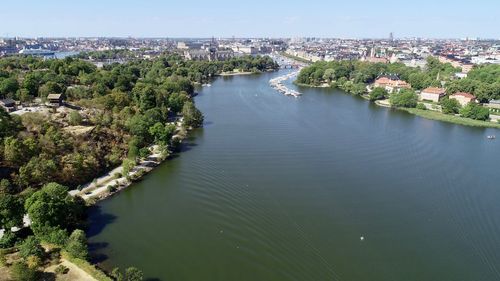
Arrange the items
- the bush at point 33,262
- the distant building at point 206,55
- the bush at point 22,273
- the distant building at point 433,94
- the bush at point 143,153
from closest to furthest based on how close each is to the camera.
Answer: the bush at point 22,273, the bush at point 33,262, the bush at point 143,153, the distant building at point 433,94, the distant building at point 206,55

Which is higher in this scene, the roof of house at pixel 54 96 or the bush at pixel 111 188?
the roof of house at pixel 54 96

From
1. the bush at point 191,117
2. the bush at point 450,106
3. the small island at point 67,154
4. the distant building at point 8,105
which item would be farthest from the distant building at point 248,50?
the distant building at point 8,105

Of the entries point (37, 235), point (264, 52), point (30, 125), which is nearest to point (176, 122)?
point (30, 125)

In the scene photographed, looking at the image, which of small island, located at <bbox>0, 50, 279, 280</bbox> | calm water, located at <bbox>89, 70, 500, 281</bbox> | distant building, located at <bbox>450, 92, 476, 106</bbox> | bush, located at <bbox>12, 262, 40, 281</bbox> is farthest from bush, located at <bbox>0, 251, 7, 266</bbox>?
distant building, located at <bbox>450, 92, 476, 106</bbox>

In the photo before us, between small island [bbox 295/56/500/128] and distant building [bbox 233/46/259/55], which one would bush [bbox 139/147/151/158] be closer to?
small island [bbox 295/56/500/128]

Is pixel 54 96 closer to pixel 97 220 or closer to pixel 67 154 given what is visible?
pixel 67 154

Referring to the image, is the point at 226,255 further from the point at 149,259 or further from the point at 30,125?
the point at 30,125

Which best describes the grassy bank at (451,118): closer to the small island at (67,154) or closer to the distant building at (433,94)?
the distant building at (433,94)

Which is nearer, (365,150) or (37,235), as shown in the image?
(37,235)
